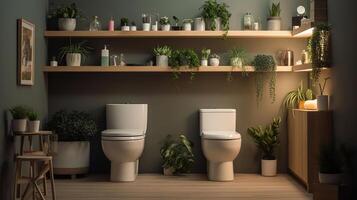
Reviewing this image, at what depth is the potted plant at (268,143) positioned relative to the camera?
559cm

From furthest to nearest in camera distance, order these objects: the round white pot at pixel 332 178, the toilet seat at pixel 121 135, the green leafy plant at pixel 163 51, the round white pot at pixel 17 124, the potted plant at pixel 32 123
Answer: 1. the green leafy plant at pixel 163 51
2. the toilet seat at pixel 121 135
3. the potted plant at pixel 32 123
4. the round white pot at pixel 17 124
5. the round white pot at pixel 332 178

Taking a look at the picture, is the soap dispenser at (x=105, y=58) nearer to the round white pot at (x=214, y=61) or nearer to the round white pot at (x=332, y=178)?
the round white pot at (x=214, y=61)

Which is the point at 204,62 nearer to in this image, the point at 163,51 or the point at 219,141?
the point at 163,51

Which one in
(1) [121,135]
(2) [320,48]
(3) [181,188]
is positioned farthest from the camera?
(1) [121,135]

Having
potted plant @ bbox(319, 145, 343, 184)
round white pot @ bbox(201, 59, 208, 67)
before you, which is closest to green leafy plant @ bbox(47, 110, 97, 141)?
round white pot @ bbox(201, 59, 208, 67)

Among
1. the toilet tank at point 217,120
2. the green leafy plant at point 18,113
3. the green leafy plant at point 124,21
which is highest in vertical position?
the green leafy plant at point 124,21

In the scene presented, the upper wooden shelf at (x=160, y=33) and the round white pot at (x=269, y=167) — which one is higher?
the upper wooden shelf at (x=160, y=33)

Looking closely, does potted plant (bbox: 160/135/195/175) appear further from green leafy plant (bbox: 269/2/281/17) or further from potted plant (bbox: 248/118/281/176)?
green leafy plant (bbox: 269/2/281/17)

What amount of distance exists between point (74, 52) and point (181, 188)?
1974mm

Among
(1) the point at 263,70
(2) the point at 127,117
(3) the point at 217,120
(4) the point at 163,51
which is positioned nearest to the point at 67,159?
(2) the point at 127,117

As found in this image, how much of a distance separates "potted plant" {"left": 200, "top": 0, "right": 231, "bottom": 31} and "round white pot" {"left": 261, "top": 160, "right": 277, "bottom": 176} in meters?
1.58

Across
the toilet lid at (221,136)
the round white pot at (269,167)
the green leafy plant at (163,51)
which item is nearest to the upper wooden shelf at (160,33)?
the green leafy plant at (163,51)

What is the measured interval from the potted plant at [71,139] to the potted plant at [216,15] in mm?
1724

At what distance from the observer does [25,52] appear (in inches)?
184
